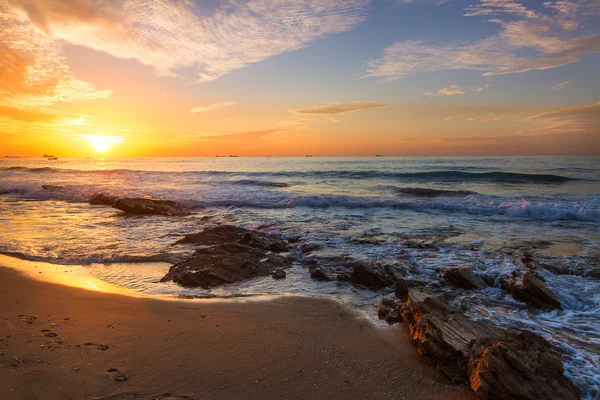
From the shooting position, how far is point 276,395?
348 cm

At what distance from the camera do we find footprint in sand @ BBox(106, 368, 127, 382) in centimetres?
357

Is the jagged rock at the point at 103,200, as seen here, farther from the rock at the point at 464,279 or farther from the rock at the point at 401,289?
the rock at the point at 464,279

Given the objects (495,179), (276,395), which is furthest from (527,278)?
(495,179)

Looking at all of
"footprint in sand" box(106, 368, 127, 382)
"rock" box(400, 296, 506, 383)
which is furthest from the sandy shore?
"rock" box(400, 296, 506, 383)

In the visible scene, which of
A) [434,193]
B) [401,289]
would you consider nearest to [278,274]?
[401,289]

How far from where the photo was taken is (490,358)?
357 centimetres

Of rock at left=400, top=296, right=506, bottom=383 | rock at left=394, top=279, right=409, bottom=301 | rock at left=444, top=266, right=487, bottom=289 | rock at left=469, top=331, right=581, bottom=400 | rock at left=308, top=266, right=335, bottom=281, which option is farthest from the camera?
rock at left=308, top=266, right=335, bottom=281

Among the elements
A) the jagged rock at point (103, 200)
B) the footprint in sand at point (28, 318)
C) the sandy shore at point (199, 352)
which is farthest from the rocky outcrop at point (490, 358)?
the jagged rock at point (103, 200)

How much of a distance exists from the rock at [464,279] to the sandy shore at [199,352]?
104 inches

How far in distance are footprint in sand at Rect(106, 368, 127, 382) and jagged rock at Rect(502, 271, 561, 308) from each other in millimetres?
6299

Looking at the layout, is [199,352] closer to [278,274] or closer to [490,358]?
[490,358]

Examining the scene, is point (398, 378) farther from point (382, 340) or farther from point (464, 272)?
point (464, 272)

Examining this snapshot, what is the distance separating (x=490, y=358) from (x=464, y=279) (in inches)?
139

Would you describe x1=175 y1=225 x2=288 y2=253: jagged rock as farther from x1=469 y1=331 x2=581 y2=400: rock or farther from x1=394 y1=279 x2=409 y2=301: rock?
x1=469 y1=331 x2=581 y2=400: rock
